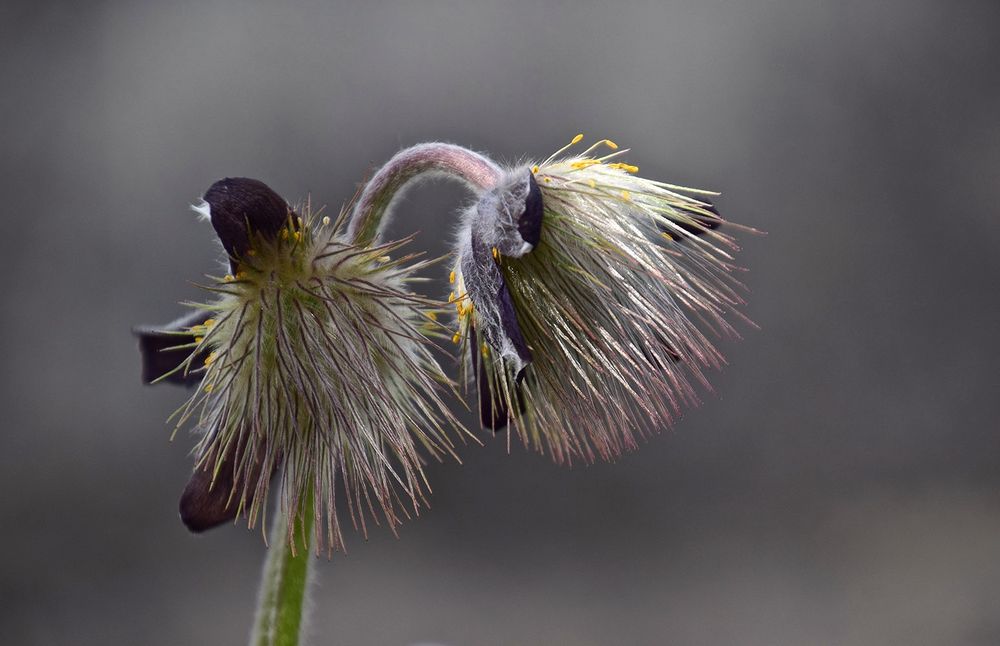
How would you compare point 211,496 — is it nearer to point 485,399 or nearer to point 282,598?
point 282,598


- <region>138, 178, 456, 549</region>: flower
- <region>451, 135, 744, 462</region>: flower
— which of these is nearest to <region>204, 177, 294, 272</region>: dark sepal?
<region>138, 178, 456, 549</region>: flower

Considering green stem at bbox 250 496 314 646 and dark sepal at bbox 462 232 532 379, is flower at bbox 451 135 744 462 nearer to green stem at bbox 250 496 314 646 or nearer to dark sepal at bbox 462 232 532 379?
dark sepal at bbox 462 232 532 379

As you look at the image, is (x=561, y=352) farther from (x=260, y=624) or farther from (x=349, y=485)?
→ (x=260, y=624)

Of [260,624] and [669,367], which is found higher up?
[669,367]

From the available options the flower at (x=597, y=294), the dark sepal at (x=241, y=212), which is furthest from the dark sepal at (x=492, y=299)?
the dark sepal at (x=241, y=212)

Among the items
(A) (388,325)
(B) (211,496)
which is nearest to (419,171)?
(A) (388,325)

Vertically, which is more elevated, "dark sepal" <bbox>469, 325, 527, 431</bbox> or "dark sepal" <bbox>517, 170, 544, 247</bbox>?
"dark sepal" <bbox>517, 170, 544, 247</bbox>

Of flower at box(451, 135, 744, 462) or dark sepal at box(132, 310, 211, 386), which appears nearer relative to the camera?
flower at box(451, 135, 744, 462)

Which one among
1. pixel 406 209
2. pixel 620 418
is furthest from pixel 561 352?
pixel 406 209
